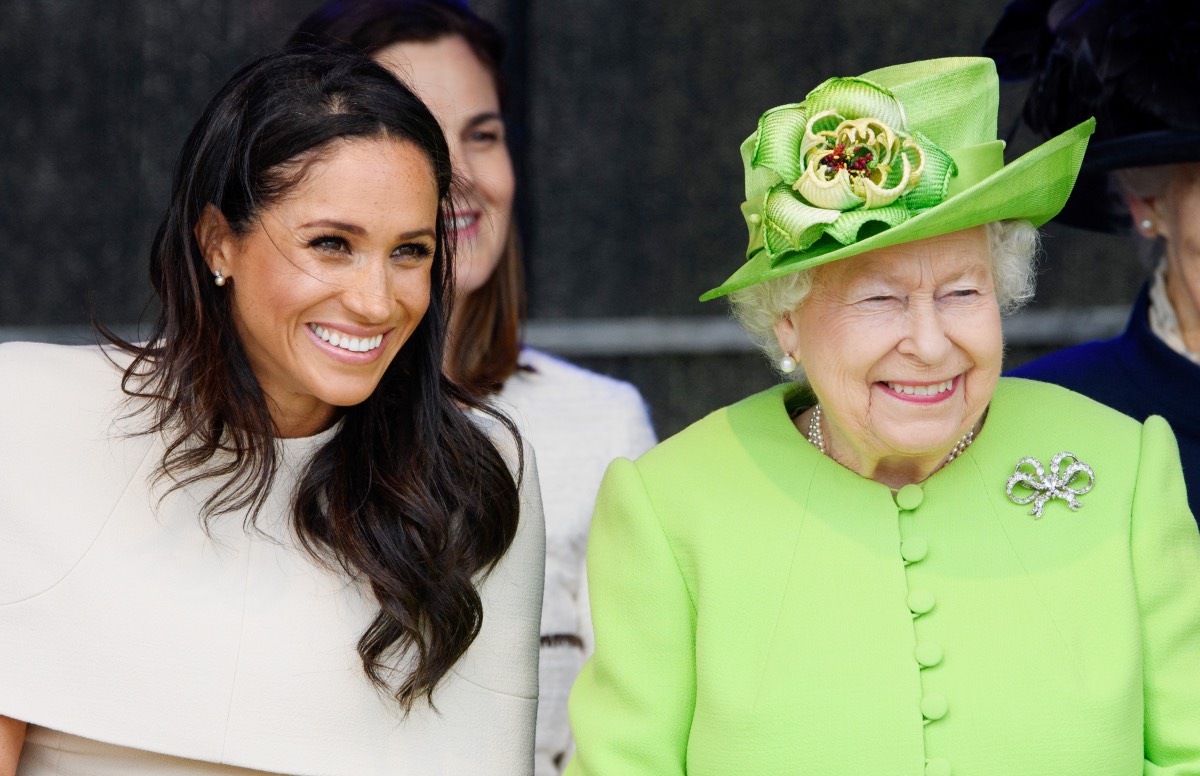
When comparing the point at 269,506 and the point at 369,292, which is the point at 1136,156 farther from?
the point at 269,506

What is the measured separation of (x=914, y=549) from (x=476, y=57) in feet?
5.94

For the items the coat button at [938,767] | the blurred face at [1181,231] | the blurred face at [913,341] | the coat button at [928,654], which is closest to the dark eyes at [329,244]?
the blurred face at [913,341]

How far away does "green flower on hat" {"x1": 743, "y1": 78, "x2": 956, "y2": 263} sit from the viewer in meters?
2.47

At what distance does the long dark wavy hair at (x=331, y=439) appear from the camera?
8.93ft

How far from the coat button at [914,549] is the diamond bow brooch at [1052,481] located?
178 mm

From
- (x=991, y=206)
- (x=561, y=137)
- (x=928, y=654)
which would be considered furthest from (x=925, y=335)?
(x=561, y=137)

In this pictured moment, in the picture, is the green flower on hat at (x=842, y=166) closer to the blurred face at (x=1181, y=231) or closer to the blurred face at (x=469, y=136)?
the blurred face at (x=1181, y=231)

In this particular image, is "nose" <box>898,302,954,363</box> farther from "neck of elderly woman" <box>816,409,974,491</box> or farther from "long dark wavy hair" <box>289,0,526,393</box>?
"long dark wavy hair" <box>289,0,526,393</box>

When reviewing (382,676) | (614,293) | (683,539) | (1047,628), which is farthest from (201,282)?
(614,293)

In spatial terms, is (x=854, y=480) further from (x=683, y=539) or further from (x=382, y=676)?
(x=382, y=676)

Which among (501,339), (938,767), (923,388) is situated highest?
(501,339)

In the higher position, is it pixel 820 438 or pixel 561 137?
pixel 561 137

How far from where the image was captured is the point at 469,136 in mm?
3701


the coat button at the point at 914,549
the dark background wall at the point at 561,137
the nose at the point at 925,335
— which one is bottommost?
the coat button at the point at 914,549
